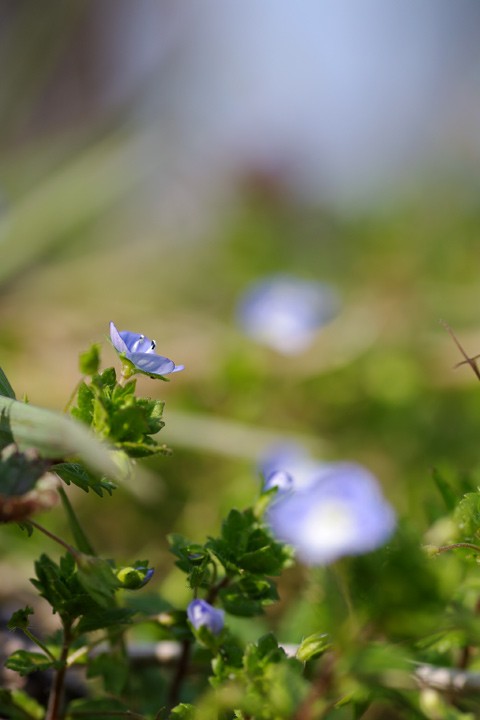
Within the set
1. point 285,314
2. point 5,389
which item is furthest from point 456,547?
point 285,314

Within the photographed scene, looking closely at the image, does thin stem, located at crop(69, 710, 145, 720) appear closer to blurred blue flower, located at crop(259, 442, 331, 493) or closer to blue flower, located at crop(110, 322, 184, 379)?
blue flower, located at crop(110, 322, 184, 379)

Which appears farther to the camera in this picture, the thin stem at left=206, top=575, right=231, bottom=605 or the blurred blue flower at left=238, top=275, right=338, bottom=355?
the blurred blue flower at left=238, top=275, right=338, bottom=355

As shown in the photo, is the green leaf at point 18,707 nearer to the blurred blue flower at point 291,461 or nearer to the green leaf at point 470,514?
the green leaf at point 470,514

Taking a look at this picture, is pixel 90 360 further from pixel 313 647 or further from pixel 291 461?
pixel 291 461

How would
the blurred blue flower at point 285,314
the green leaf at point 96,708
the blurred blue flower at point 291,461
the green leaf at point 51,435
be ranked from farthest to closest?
the blurred blue flower at point 285,314 < the blurred blue flower at point 291,461 < the green leaf at point 96,708 < the green leaf at point 51,435

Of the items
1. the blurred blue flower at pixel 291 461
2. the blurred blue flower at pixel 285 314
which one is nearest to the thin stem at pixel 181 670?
the blurred blue flower at pixel 291 461

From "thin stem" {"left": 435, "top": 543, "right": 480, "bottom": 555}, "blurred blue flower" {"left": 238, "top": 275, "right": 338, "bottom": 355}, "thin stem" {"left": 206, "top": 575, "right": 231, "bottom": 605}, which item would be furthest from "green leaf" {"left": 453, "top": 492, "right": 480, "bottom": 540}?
"blurred blue flower" {"left": 238, "top": 275, "right": 338, "bottom": 355}

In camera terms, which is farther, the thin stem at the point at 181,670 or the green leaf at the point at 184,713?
the thin stem at the point at 181,670
